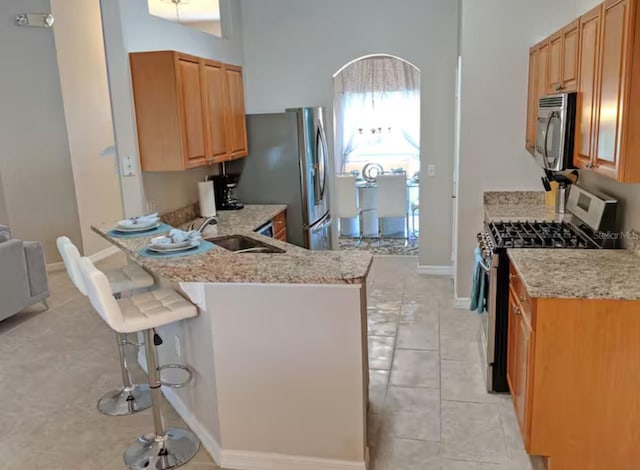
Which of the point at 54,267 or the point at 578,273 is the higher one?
the point at 578,273

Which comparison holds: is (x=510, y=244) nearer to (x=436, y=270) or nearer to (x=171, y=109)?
(x=171, y=109)

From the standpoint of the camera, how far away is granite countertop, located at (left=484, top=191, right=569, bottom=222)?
3683mm

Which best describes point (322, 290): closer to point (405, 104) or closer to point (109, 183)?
point (109, 183)

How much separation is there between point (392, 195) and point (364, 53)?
2014 millimetres

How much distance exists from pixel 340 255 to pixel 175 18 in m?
7.34

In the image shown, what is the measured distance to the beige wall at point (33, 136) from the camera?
5.74 meters

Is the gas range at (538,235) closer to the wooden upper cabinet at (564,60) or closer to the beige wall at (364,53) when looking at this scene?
the wooden upper cabinet at (564,60)

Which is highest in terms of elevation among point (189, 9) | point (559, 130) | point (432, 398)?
point (189, 9)

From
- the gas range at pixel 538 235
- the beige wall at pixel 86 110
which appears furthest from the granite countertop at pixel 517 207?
the beige wall at pixel 86 110

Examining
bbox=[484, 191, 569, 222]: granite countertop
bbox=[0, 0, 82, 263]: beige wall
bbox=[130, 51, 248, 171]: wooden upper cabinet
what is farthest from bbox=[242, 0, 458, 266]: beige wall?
bbox=[0, 0, 82, 263]: beige wall

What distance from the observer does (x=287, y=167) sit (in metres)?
5.04

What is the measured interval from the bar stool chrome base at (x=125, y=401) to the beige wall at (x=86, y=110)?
3.62 meters

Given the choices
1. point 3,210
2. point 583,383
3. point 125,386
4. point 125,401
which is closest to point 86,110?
point 3,210

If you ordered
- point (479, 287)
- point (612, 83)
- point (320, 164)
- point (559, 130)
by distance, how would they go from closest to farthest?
point (612, 83) → point (559, 130) → point (479, 287) → point (320, 164)
